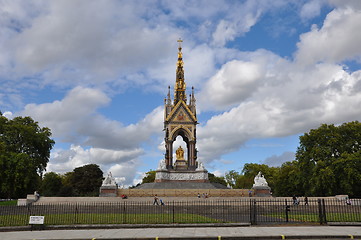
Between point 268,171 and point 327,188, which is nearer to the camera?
point 327,188

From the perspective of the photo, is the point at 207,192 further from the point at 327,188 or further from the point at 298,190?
the point at 298,190

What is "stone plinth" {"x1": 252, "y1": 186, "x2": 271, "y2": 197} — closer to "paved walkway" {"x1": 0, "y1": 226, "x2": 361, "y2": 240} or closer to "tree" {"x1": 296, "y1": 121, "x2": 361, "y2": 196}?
"tree" {"x1": 296, "y1": 121, "x2": 361, "y2": 196}

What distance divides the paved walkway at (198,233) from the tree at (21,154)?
26931 millimetres

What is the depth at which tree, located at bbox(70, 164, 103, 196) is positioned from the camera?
68750 millimetres

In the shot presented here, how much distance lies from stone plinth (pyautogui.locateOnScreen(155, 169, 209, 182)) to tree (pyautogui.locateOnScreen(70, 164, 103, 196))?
2580 centimetres

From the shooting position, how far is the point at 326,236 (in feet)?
42.2

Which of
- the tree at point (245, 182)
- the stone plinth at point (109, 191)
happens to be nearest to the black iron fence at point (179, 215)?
Answer: the stone plinth at point (109, 191)

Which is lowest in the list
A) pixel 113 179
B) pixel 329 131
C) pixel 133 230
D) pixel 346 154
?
pixel 133 230

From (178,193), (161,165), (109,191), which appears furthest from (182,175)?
(109,191)

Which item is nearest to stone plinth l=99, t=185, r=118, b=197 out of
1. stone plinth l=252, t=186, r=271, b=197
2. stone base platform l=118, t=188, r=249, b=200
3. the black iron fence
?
stone base platform l=118, t=188, r=249, b=200

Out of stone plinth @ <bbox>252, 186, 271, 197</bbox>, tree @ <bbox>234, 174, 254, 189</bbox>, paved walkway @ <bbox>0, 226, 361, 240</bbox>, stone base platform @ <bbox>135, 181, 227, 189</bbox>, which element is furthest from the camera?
tree @ <bbox>234, 174, 254, 189</bbox>

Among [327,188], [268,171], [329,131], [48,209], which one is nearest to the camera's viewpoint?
[48,209]

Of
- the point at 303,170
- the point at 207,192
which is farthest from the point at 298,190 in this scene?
the point at 207,192

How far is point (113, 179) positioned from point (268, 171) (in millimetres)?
45894
